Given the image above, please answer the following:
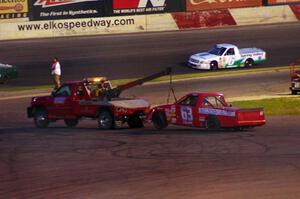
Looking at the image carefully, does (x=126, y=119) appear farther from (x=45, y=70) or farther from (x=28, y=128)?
(x=45, y=70)

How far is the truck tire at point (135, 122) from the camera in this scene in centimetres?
2504

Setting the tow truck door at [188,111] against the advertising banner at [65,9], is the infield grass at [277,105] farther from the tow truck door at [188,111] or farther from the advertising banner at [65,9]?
the advertising banner at [65,9]

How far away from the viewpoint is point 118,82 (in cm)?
3962

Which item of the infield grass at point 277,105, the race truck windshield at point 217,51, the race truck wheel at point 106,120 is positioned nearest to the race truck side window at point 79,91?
the race truck wheel at point 106,120

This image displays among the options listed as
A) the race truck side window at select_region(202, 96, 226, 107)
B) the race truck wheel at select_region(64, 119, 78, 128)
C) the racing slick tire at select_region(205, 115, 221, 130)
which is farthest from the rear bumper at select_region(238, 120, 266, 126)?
the race truck wheel at select_region(64, 119, 78, 128)

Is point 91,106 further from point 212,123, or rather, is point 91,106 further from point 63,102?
point 212,123

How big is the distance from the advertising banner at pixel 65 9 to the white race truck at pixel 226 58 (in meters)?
13.3

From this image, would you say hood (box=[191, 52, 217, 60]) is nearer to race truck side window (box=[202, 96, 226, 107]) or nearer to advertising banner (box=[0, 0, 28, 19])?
advertising banner (box=[0, 0, 28, 19])

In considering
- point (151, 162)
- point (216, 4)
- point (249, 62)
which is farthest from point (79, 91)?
point (216, 4)

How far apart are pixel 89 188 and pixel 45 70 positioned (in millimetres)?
32170

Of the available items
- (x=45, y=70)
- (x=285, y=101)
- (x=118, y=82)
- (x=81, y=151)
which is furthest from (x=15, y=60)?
(x=81, y=151)

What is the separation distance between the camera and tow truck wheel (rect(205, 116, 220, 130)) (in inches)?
904

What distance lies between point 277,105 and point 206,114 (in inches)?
277

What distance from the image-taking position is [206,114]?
76.1ft
